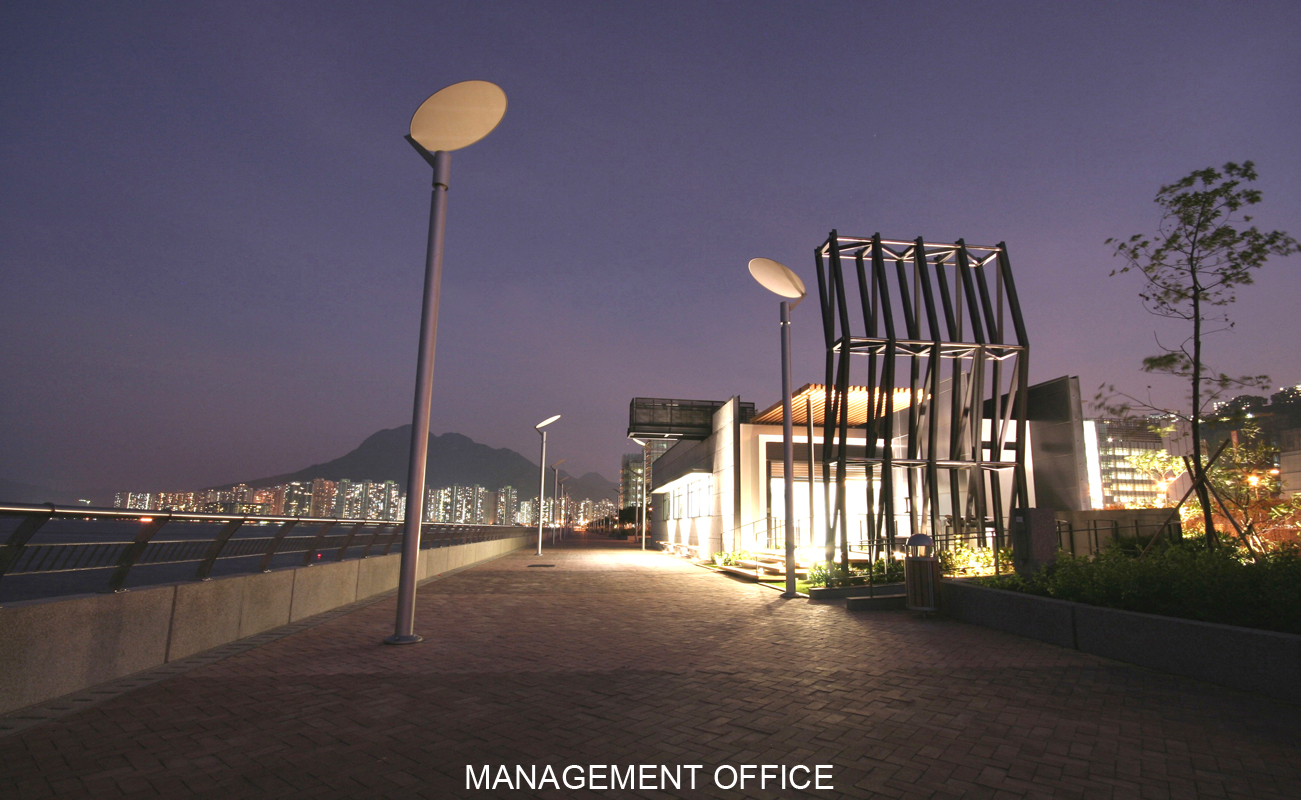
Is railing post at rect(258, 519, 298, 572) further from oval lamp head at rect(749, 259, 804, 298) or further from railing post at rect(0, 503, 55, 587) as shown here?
oval lamp head at rect(749, 259, 804, 298)

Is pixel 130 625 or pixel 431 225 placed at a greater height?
pixel 431 225

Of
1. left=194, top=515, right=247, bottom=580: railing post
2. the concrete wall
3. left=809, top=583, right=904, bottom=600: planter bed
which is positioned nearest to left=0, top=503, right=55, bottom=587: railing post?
the concrete wall

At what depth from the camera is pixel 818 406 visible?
28.7 metres

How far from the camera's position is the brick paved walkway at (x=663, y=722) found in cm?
390

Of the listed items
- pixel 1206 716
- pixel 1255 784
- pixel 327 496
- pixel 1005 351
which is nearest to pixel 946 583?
pixel 1206 716

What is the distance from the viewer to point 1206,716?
17.3ft

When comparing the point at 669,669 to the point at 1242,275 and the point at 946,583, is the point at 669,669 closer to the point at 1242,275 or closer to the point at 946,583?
the point at 946,583

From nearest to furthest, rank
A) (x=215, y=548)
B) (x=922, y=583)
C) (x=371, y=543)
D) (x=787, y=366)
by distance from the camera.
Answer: (x=215, y=548), (x=922, y=583), (x=371, y=543), (x=787, y=366)

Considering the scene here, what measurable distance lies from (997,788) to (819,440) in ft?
83.9

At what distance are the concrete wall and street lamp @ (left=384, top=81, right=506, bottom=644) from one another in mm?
1766

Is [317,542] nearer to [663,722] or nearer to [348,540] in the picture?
[348,540]

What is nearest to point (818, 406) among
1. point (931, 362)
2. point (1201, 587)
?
point (931, 362)

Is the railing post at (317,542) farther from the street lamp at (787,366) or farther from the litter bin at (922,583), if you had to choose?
the litter bin at (922,583)

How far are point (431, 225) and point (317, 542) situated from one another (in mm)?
5096
